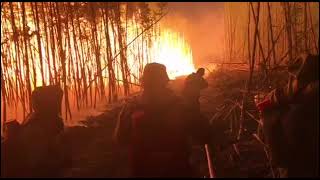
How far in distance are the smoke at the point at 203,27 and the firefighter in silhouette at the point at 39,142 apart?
71.8 feet

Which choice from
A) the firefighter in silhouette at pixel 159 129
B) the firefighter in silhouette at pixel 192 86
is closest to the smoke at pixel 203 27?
the firefighter in silhouette at pixel 192 86

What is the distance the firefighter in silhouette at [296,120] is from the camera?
2828mm

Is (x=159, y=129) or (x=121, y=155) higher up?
(x=159, y=129)

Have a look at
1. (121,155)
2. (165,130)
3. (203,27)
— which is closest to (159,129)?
(165,130)

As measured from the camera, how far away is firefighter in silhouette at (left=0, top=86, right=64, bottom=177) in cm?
294

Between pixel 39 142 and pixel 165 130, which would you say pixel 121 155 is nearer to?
pixel 39 142

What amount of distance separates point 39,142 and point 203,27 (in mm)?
23923

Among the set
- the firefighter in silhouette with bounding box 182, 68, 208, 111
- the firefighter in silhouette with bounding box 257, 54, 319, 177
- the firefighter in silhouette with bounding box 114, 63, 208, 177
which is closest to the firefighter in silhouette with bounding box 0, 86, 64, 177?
the firefighter in silhouette with bounding box 114, 63, 208, 177

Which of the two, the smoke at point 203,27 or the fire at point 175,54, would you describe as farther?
the smoke at point 203,27

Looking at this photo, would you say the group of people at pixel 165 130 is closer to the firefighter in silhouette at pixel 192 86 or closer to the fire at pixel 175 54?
the firefighter in silhouette at pixel 192 86

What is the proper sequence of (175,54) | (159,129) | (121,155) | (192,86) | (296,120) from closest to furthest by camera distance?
(159,129)
(296,120)
(192,86)
(121,155)
(175,54)

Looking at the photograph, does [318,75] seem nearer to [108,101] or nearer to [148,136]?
[148,136]

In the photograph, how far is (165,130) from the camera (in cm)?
267

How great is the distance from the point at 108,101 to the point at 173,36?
988 centimetres
